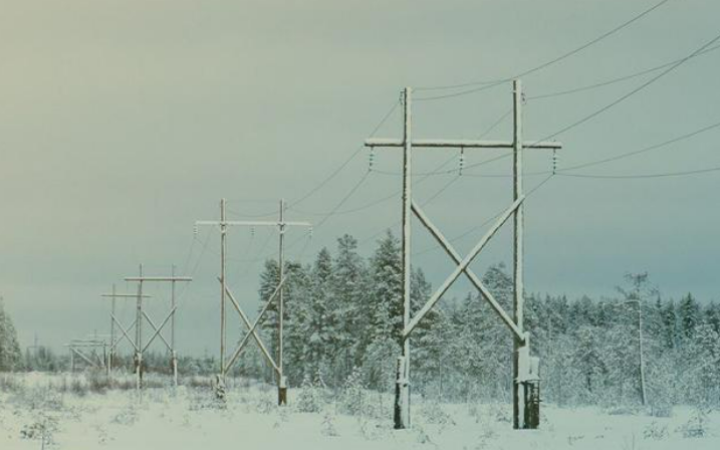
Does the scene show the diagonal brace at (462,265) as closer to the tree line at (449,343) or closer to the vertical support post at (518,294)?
the vertical support post at (518,294)

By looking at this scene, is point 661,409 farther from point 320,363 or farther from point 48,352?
point 48,352

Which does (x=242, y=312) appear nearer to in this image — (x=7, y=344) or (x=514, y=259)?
(x=514, y=259)

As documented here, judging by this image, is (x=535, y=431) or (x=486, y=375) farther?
(x=486, y=375)

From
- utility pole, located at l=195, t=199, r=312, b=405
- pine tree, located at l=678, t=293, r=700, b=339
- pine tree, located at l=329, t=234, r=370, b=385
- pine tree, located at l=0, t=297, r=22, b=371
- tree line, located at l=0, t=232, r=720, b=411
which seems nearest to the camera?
utility pole, located at l=195, t=199, r=312, b=405

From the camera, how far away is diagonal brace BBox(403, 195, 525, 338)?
83.8ft

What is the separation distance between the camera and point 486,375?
263 feet

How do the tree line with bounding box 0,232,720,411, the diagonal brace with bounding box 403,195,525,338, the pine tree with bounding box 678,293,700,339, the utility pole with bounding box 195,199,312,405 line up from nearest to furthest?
1. the diagonal brace with bounding box 403,195,525,338
2. the utility pole with bounding box 195,199,312,405
3. the tree line with bounding box 0,232,720,411
4. the pine tree with bounding box 678,293,700,339

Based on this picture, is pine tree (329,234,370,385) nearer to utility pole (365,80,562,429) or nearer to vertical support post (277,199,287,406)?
vertical support post (277,199,287,406)

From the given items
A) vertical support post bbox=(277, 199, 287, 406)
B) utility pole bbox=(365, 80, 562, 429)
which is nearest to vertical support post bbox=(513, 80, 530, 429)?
utility pole bbox=(365, 80, 562, 429)

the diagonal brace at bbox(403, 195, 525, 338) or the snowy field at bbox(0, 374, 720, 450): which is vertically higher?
the diagonal brace at bbox(403, 195, 525, 338)

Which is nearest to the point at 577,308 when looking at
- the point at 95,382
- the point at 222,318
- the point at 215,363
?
the point at 215,363

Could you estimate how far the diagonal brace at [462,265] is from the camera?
1005 inches

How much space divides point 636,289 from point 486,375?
14245 mm

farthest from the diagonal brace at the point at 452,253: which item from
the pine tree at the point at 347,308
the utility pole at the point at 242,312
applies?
the pine tree at the point at 347,308
